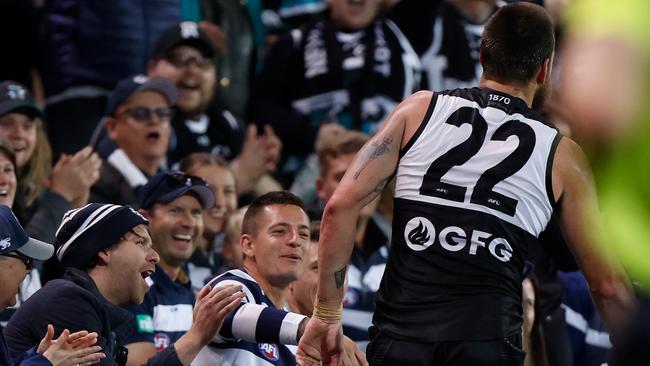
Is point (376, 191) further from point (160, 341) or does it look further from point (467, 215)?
point (160, 341)

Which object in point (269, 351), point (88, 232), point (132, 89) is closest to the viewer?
point (88, 232)

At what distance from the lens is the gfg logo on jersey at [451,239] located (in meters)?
5.24

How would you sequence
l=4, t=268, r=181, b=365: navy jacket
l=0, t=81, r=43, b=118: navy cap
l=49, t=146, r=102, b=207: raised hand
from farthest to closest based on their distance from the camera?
l=0, t=81, r=43, b=118: navy cap → l=49, t=146, r=102, b=207: raised hand → l=4, t=268, r=181, b=365: navy jacket

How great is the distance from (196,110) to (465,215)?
16.4 ft

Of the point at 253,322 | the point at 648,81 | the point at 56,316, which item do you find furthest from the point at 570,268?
the point at 648,81

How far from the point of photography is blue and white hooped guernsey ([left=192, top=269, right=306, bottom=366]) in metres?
5.80

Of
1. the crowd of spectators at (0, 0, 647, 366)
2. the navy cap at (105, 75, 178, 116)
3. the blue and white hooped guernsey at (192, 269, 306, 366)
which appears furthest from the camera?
the navy cap at (105, 75, 178, 116)

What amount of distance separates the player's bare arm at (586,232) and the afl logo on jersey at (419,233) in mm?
570

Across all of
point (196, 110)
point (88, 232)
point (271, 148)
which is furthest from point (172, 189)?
point (196, 110)

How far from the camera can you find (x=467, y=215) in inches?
207

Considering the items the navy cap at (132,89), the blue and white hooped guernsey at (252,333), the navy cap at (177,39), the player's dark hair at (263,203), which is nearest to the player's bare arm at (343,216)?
the blue and white hooped guernsey at (252,333)

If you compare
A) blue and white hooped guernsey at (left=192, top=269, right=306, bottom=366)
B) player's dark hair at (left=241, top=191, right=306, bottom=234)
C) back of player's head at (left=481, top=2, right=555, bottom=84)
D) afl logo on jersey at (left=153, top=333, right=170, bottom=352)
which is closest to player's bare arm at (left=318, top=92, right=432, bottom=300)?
back of player's head at (left=481, top=2, right=555, bottom=84)

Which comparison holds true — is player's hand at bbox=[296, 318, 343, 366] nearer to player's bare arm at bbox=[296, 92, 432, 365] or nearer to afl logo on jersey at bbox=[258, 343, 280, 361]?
player's bare arm at bbox=[296, 92, 432, 365]

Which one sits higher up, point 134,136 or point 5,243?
point 5,243
